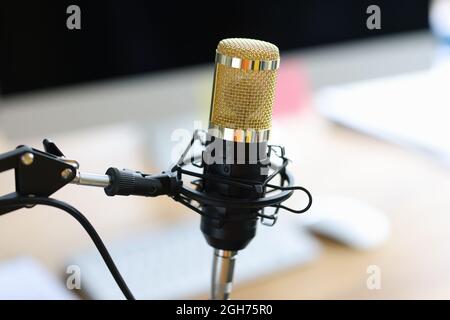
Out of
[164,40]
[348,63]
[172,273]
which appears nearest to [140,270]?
[172,273]

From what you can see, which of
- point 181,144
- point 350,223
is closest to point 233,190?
point 181,144

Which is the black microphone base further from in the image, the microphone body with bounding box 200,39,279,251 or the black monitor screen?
the black monitor screen

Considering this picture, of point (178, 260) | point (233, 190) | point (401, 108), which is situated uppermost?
point (233, 190)

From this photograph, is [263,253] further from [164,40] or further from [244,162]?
[244,162]

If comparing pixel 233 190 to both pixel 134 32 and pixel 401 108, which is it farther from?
pixel 401 108

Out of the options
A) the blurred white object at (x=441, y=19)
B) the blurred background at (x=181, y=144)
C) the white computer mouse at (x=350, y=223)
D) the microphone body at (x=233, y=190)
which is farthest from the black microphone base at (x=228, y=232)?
the blurred white object at (x=441, y=19)

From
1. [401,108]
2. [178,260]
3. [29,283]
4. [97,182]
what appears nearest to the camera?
[97,182]

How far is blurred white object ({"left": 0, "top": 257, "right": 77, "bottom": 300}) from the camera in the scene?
0.72 metres

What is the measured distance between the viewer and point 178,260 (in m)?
0.88

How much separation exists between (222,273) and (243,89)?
0.14 m

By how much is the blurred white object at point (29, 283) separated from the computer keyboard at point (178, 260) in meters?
0.04

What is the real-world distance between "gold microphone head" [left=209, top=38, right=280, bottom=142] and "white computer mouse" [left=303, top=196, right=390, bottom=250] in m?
0.57

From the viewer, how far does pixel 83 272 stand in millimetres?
825
